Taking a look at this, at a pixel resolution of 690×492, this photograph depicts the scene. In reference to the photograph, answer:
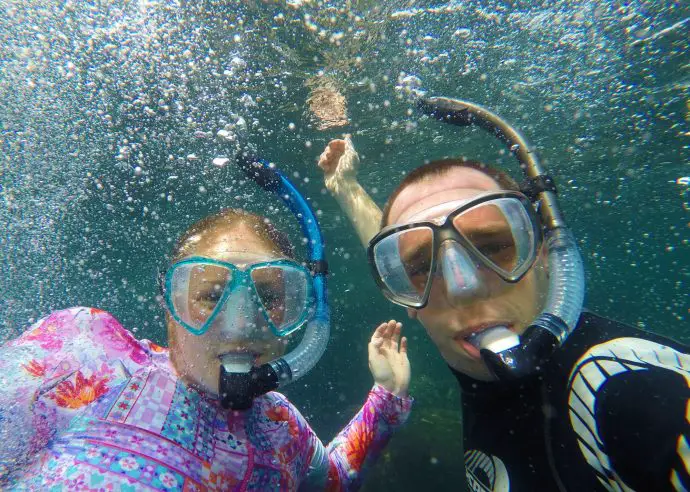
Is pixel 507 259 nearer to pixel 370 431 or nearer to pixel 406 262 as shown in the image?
pixel 406 262

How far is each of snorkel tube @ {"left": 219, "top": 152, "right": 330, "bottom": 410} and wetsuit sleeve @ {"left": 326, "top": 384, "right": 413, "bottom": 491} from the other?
160cm

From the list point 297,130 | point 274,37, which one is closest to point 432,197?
point 274,37

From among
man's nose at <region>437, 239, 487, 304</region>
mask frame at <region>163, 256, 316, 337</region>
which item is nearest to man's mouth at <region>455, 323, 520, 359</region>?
man's nose at <region>437, 239, 487, 304</region>

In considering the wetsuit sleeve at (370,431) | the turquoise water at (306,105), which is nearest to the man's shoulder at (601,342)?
the wetsuit sleeve at (370,431)

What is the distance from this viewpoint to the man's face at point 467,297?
2.00 metres

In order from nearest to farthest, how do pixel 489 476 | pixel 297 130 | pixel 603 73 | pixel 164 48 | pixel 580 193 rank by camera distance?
pixel 489 476 < pixel 164 48 < pixel 603 73 < pixel 297 130 < pixel 580 193

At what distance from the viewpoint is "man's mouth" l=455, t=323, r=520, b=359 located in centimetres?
182

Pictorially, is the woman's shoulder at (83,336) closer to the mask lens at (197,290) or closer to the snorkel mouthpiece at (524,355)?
the mask lens at (197,290)

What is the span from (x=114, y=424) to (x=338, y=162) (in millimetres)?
4397

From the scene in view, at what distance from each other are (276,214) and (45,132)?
9.77 m

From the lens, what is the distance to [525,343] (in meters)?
1.73

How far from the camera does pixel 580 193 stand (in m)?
21.6

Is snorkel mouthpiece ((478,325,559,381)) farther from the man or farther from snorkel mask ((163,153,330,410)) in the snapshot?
snorkel mask ((163,153,330,410))

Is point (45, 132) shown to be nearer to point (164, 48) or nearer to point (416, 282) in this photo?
point (164, 48)
